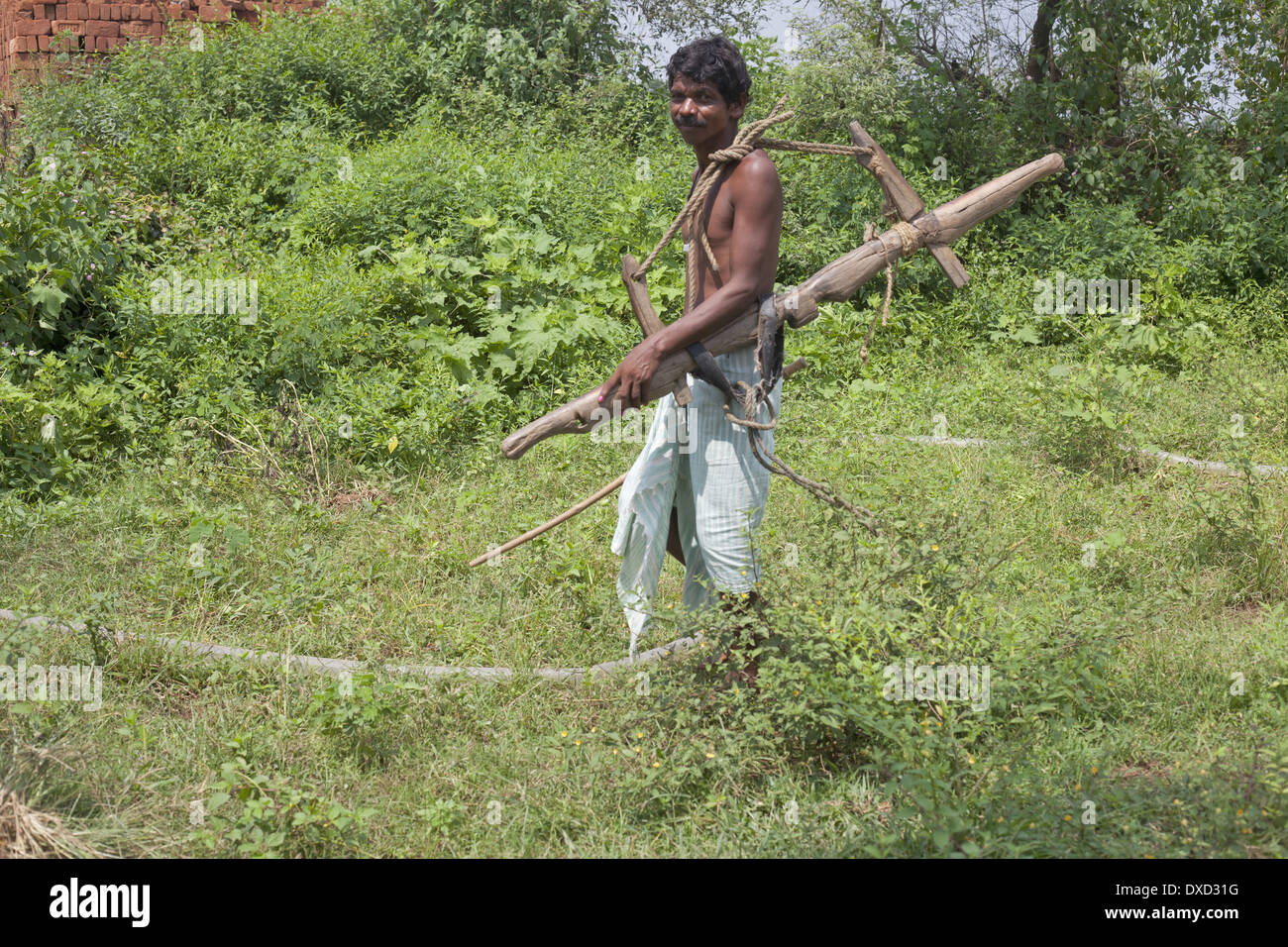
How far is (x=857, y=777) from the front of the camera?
10.7 ft

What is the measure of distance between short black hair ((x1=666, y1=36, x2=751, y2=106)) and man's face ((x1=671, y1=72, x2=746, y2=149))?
0.06ft

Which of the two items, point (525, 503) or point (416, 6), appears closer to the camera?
point (525, 503)

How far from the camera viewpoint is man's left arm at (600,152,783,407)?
3.24 metres

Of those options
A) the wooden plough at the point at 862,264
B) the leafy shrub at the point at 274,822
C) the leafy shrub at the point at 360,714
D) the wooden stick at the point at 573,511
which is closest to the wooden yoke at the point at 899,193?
the wooden plough at the point at 862,264

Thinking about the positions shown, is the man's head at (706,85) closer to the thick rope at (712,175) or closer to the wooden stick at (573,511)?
the thick rope at (712,175)

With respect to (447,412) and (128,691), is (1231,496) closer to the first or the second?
(447,412)

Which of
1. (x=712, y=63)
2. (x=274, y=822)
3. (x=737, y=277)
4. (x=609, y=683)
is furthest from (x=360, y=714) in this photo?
(x=712, y=63)

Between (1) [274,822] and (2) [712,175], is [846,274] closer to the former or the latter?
(2) [712,175]

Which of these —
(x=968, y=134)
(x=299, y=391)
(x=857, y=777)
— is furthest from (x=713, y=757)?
(x=968, y=134)

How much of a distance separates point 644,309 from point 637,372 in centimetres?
25

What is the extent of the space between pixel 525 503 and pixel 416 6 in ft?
24.4

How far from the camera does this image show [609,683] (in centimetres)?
382

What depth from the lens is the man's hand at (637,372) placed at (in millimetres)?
3262
